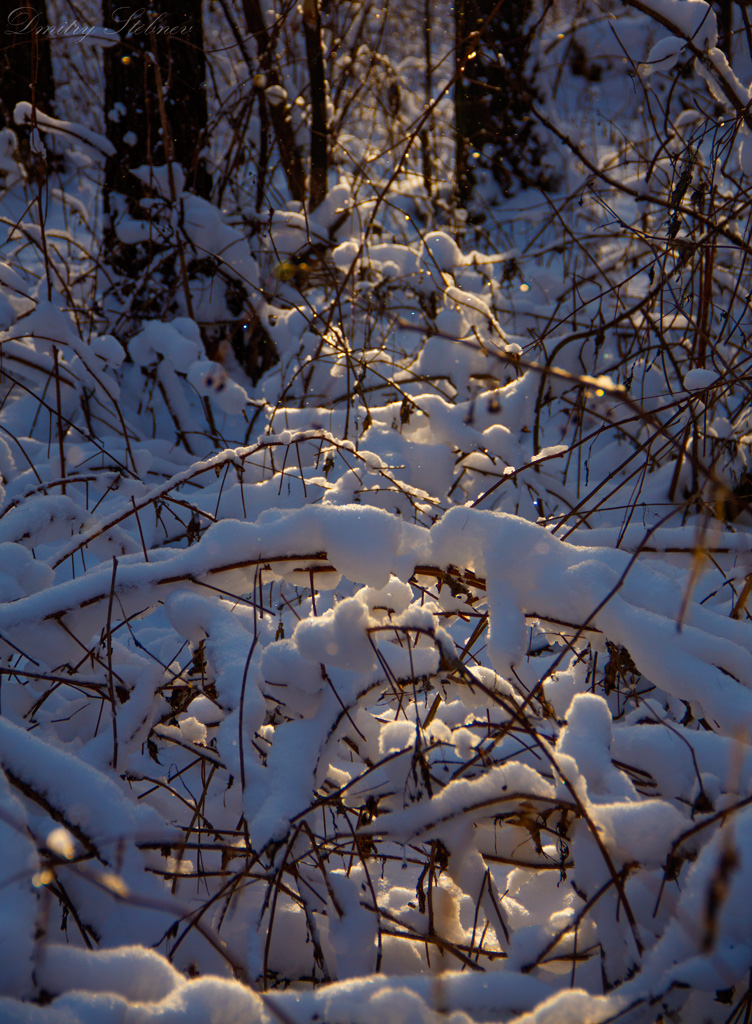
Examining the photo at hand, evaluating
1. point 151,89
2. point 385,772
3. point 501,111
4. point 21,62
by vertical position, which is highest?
point 501,111

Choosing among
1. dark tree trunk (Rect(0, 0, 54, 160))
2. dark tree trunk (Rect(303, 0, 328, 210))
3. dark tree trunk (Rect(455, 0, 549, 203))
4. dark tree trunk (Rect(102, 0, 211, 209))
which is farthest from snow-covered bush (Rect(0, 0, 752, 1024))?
dark tree trunk (Rect(0, 0, 54, 160))

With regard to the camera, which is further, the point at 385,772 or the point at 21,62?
the point at 21,62

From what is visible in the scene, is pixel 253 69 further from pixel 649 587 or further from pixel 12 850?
pixel 12 850

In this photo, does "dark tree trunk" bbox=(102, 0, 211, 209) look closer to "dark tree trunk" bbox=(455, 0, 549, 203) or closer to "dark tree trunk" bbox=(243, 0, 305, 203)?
"dark tree trunk" bbox=(243, 0, 305, 203)

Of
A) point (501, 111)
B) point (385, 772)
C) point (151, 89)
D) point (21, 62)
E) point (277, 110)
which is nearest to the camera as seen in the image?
point (385, 772)

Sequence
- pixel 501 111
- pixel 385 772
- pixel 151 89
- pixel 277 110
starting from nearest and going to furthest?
1. pixel 385 772
2. pixel 151 89
3. pixel 277 110
4. pixel 501 111

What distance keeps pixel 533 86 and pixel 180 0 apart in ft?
8.08

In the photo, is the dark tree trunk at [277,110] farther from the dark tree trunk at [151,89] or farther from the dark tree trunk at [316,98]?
the dark tree trunk at [151,89]

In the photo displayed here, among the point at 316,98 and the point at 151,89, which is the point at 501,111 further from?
the point at 151,89

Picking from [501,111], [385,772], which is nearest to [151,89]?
[385,772]

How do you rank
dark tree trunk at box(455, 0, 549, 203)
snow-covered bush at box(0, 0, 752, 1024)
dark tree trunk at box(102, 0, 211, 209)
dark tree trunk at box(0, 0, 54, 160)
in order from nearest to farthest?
1. snow-covered bush at box(0, 0, 752, 1024)
2. dark tree trunk at box(102, 0, 211, 209)
3. dark tree trunk at box(0, 0, 54, 160)
4. dark tree trunk at box(455, 0, 549, 203)

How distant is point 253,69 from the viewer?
2781mm

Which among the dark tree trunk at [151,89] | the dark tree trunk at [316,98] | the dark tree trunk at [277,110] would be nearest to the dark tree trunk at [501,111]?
the dark tree trunk at [316,98]

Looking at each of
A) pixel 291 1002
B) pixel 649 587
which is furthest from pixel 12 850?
pixel 649 587
